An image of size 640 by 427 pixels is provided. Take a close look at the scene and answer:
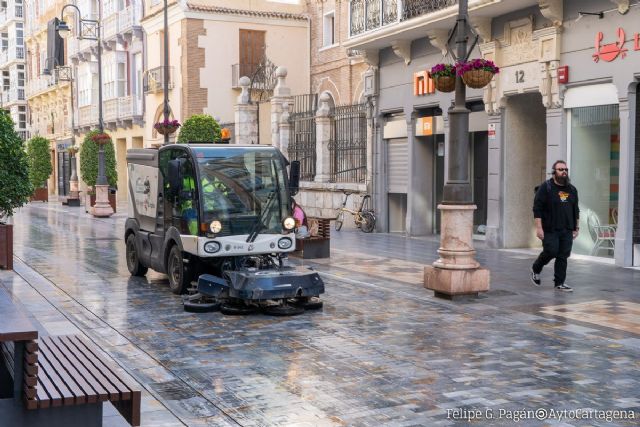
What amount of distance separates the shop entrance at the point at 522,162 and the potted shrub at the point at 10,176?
9575mm

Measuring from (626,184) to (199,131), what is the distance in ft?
49.4

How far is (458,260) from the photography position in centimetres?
1095

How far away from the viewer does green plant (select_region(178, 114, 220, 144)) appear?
25.8m

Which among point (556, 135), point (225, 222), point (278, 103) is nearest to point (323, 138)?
point (278, 103)

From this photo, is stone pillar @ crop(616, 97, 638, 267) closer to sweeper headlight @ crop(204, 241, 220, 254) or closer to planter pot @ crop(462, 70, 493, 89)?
planter pot @ crop(462, 70, 493, 89)

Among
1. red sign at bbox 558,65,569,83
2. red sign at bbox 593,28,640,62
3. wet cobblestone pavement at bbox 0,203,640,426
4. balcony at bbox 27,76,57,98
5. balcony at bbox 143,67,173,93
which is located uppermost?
balcony at bbox 27,76,57,98

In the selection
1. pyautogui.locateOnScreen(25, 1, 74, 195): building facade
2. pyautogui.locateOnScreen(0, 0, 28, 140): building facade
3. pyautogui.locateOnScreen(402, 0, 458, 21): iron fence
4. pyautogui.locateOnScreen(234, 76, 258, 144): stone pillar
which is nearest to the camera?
pyautogui.locateOnScreen(402, 0, 458, 21): iron fence

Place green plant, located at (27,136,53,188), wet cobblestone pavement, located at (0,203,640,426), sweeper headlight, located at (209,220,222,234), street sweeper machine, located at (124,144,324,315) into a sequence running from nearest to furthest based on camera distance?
wet cobblestone pavement, located at (0,203,640,426) < street sweeper machine, located at (124,144,324,315) < sweeper headlight, located at (209,220,222,234) < green plant, located at (27,136,53,188)

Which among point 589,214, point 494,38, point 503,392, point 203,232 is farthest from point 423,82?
point 503,392

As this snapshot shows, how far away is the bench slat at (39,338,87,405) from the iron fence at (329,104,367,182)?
1874 centimetres

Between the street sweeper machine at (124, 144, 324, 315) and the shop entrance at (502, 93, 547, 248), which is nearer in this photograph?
the street sweeper machine at (124, 144, 324, 315)

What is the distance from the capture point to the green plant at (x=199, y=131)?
25.8 m

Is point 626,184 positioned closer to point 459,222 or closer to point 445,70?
point 459,222

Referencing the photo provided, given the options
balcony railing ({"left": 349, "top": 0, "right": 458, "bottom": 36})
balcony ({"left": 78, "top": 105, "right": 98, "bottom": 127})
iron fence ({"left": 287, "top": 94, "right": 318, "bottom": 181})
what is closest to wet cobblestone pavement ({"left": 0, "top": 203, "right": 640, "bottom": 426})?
balcony railing ({"left": 349, "top": 0, "right": 458, "bottom": 36})
